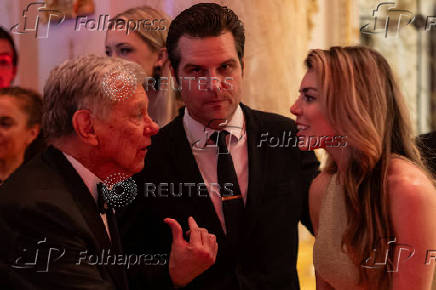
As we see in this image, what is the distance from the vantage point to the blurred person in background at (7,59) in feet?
7.08

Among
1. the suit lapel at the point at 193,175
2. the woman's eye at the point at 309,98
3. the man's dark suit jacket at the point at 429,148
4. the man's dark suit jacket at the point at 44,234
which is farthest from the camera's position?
the man's dark suit jacket at the point at 429,148

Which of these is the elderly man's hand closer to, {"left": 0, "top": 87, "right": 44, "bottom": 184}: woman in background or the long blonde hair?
the long blonde hair

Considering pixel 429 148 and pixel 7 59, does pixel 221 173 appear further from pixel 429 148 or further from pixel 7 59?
pixel 7 59

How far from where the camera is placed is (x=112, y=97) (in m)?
1.58

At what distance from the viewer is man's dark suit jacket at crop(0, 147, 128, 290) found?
1.41 m

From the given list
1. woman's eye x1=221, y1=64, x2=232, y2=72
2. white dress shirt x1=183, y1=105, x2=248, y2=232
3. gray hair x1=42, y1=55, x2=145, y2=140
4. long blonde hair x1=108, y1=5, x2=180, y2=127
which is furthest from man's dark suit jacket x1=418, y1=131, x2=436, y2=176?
gray hair x1=42, y1=55, x2=145, y2=140

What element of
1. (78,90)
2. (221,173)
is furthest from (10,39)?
(221,173)

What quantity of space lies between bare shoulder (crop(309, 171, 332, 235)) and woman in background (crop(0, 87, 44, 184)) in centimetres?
111

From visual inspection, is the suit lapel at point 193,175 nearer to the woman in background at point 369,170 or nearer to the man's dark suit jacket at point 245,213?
the man's dark suit jacket at point 245,213

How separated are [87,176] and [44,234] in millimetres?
249

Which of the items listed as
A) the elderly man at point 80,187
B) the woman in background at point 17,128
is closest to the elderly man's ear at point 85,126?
the elderly man at point 80,187

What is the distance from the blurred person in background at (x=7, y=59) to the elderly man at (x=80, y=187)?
71 cm

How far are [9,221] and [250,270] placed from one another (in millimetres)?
824

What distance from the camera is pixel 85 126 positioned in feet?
5.15
